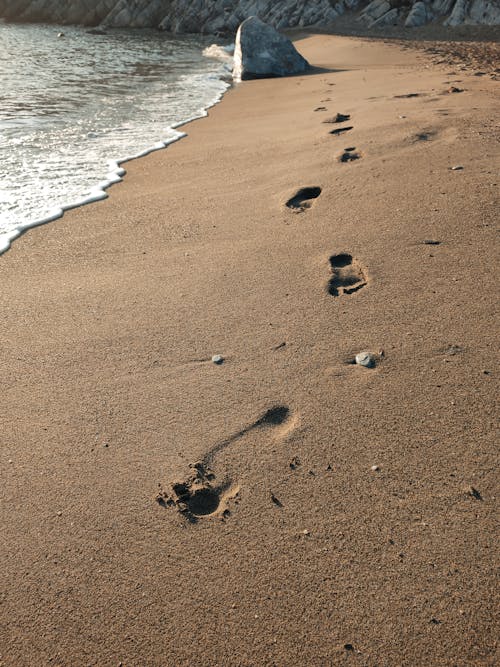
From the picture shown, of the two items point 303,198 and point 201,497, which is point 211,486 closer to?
point 201,497

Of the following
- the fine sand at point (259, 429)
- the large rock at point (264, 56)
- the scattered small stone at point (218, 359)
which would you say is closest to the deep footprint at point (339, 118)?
the fine sand at point (259, 429)

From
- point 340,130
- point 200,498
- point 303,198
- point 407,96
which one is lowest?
point 200,498

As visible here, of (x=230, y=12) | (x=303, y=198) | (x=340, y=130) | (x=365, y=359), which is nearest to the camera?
(x=365, y=359)

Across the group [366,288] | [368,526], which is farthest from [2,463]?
[366,288]

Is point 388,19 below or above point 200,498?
above

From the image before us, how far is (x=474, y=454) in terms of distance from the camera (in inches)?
72.0

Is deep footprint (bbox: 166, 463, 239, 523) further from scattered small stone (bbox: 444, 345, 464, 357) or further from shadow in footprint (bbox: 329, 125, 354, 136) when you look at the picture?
shadow in footprint (bbox: 329, 125, 354, 136)

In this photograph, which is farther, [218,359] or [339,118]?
[339,118]

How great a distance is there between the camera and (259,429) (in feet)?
6.58

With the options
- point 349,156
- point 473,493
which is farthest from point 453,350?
point 349,156

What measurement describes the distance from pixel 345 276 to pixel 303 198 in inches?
44.5

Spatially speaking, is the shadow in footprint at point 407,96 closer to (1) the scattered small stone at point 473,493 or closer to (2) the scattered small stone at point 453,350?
(2) the scattered small stone at point 453,350

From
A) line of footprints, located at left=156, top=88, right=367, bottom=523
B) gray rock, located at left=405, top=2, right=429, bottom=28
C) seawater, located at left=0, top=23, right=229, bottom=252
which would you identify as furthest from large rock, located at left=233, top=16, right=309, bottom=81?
line of footprints, located at left=156, top=88, right=367, bottom=523

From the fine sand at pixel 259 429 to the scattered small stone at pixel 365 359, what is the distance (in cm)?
3
